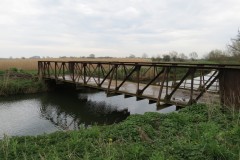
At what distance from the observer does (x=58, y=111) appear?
1919cm

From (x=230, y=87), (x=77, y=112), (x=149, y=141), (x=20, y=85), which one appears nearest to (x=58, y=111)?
(x=77, y=112)

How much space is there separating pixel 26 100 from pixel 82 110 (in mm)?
6607

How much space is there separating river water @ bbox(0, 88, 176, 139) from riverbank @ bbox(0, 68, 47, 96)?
117cm

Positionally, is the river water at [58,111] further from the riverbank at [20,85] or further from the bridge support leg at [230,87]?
the bridge support leg at [230,87]

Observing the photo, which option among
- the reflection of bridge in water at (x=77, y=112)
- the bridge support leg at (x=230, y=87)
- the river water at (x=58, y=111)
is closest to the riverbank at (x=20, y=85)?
the river water at (x=58, y=111)

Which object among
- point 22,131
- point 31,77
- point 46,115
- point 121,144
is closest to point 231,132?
point 121,144

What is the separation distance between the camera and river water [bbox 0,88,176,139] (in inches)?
573

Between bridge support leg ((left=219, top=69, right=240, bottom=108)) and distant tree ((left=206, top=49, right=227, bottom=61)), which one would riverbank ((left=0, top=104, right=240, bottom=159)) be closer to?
bridge support leg ((left=219, top=69, right=240, bottom=108))

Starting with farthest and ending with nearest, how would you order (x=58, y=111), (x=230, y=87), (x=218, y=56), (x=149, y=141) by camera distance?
(x=218, y=56), (x=58, y=111), (x=230, y=87), (x=149, y=141)

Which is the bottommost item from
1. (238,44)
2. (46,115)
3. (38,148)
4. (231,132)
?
(46,115)

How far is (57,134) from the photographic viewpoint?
8289 millimetres

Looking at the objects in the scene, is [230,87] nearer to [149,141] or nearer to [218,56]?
[149,141]

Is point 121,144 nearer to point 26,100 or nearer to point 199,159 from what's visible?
point 199,159

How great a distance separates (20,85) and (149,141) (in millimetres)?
22400
